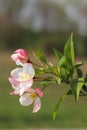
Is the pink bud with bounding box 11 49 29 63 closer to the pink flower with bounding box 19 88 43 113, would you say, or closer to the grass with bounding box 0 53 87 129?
the pink flower with bounding box 19 88 43 113

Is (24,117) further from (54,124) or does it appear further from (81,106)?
(81,106)

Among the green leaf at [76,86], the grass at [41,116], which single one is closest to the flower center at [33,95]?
the green leaf at [76,86]

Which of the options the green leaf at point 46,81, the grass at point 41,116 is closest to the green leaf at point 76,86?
the green leaf at point 46,81

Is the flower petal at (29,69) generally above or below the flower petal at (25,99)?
above

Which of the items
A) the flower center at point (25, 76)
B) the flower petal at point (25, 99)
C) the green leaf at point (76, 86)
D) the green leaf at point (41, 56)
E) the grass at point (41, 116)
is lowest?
the grass at point (41, 116)

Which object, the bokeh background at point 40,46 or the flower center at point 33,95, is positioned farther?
the bokeh background at point 40,46

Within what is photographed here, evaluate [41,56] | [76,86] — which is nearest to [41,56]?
[41,56]

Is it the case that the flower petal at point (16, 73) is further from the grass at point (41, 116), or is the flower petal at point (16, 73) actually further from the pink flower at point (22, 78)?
the grass at point (41, 116)

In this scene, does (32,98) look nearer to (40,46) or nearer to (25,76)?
(25,76)
